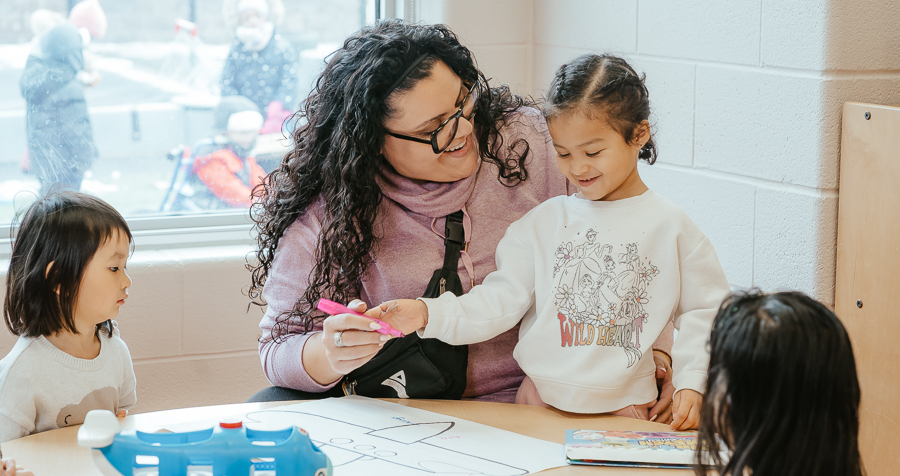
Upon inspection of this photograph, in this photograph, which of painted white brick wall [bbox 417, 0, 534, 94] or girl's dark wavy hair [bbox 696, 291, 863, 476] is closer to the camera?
girl's dark wavy hair [bbox 696, 291, 863, 476]

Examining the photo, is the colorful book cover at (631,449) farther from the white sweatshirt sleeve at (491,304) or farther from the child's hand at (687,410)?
the white sweatshirt sleeve at (491,304)

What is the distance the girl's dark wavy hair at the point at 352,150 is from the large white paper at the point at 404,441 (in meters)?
0.28

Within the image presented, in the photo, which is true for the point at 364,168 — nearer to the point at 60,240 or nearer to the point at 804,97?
the point at 60,240

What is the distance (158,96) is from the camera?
7.69ft

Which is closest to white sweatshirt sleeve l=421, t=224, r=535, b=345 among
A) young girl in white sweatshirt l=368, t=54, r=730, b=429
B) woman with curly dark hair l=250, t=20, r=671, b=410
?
young girl in white sweatshirt l=368, t=54, r=730, b=429

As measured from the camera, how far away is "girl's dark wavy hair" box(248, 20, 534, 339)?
148cm

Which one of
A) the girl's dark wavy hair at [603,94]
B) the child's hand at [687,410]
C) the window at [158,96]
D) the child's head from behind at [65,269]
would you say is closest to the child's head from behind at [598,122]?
the girl's dark wavy hair at [603,94]

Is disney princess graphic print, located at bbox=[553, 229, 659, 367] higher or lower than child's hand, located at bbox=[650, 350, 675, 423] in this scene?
higher

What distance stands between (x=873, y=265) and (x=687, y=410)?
500mm

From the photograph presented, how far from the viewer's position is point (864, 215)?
1426mm

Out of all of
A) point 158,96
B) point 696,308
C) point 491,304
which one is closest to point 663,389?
point 696,308

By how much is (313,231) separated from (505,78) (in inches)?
44.7

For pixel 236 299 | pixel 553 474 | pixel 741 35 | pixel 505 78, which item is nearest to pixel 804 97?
pixel 741 35

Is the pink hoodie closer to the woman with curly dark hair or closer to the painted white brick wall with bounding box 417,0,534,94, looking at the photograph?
the woman with curly dark hair
